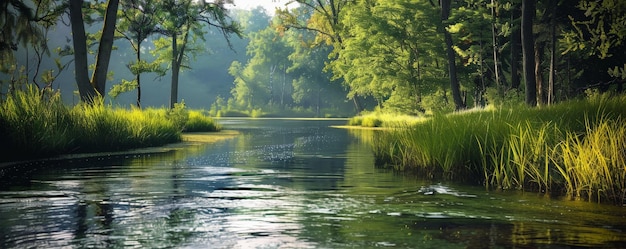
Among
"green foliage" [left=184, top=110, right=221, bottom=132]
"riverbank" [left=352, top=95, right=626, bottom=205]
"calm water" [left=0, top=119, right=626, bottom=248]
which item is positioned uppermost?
"green foliage" [left=184, top=110, right=221, bottom=132]

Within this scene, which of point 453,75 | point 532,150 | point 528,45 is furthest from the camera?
point 453,75

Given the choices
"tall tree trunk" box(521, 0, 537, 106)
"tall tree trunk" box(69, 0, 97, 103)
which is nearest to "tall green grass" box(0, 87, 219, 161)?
"tall tree trunk" box(69, 0, 97, 103)

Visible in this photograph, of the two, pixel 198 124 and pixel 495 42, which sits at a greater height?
pixel 495 42

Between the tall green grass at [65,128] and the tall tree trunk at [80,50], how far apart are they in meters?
1.71

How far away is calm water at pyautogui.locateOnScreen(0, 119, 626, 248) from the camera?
730 cm

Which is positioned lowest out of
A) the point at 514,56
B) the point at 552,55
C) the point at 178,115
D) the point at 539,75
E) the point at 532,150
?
the point at 532,150

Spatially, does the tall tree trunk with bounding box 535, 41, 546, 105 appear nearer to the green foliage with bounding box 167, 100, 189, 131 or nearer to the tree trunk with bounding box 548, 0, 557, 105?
the tree trunk with bounding box 548, 0, 557, 105

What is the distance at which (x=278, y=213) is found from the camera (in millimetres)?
9141

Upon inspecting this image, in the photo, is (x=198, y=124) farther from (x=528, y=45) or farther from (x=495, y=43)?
(x=528, y=45)

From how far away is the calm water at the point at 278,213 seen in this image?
24.0ft

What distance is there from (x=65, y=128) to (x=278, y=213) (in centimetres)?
1176

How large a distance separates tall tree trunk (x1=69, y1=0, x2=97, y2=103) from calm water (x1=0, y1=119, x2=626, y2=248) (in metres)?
11.2

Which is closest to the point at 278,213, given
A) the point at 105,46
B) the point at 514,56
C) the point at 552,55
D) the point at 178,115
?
the point at 105,46

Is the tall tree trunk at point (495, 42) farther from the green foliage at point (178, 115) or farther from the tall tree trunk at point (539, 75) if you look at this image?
the green foliage at point (178, 115)
